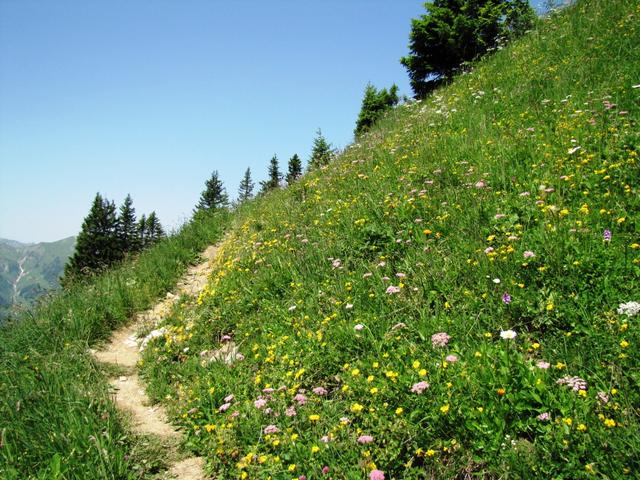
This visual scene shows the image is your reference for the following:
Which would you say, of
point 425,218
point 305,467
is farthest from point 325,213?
point 305,467

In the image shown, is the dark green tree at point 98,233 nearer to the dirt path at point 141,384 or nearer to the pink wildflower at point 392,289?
the dirt path at point 141,384

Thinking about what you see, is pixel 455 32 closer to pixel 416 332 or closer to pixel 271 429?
pixel 416 332

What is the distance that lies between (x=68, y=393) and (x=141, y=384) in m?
1.37

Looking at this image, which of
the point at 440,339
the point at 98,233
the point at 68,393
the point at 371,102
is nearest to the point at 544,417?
the point at 440,339

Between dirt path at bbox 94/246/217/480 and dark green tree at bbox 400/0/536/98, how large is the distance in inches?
462

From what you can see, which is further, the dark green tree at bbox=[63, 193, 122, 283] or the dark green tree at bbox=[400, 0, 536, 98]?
the dark green tree at bbox=[63, 193, 122, 283]

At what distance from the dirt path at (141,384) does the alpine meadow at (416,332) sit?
0.41 feet

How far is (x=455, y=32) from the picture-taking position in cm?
1466

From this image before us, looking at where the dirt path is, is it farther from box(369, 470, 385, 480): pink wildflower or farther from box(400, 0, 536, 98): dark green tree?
box(400, 0, 536, 98): dark green tree

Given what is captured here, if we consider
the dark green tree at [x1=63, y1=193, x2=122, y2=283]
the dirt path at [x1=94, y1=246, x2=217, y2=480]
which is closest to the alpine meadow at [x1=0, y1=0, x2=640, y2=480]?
the dirt path at [x1=94, y1=246, x2=217, y2=480]

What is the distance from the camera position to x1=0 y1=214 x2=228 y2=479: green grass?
3.39m

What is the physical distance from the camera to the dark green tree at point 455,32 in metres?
14.7

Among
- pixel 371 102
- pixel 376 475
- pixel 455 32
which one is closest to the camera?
pixel 376 475

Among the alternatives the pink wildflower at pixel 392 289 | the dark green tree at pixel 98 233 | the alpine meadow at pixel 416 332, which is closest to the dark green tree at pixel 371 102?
the alpine meadow at pixel 416 332
